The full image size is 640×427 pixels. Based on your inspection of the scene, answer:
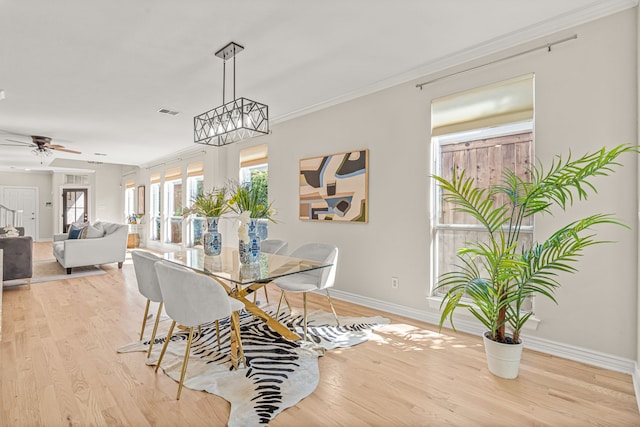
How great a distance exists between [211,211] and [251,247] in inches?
22.3

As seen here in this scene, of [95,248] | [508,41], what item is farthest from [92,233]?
[508,41]

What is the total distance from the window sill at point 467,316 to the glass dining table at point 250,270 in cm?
125

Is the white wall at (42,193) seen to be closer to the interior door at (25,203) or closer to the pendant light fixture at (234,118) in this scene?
the interior door at (25,203)

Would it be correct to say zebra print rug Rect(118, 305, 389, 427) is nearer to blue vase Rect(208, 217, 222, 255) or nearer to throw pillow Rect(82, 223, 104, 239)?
blue vase Rect(208, 217, 222, 255)

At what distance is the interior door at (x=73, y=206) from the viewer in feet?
34.6

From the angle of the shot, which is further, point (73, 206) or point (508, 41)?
point (73, 206)

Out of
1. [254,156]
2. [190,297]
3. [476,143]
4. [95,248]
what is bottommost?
[95,248]

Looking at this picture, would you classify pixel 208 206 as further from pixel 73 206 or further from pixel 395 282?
pixel 73 206

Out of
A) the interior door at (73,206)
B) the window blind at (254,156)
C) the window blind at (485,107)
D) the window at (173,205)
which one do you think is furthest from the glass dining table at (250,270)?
the interior door at (73,206)

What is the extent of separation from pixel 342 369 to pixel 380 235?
167 cm

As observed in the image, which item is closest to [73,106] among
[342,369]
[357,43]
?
[357,43]

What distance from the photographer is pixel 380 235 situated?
3637 millimetres

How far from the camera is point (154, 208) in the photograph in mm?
8992

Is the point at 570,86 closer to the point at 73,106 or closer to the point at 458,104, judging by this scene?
the point at 458,104
